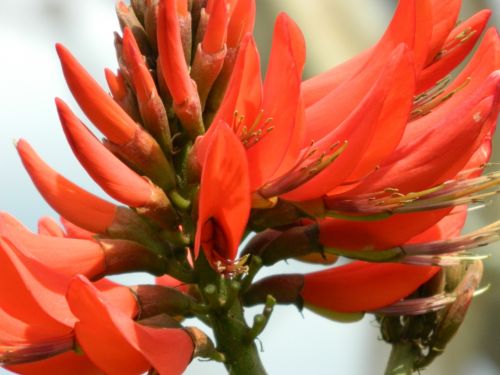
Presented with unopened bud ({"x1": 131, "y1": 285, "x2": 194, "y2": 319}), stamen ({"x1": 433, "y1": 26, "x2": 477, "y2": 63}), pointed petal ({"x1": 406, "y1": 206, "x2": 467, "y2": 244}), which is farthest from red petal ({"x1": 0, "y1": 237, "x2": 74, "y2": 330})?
stamen ({"x1": 433, "y1": 26, "x2": 477, "y2": 63})

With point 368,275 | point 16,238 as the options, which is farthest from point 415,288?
point 16,238

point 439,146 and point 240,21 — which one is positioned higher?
point 240,21

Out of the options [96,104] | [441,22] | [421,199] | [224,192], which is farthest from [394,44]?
[96,104]

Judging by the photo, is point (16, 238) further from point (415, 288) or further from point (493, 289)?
point (493, 289)

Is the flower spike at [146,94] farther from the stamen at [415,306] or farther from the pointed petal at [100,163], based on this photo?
the stamen at [415,306]

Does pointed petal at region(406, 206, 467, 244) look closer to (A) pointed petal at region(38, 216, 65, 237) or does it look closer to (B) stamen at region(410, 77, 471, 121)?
(B) stamen at region(410, 77, 471, 121)

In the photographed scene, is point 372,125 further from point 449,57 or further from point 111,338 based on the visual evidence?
point 111,338
